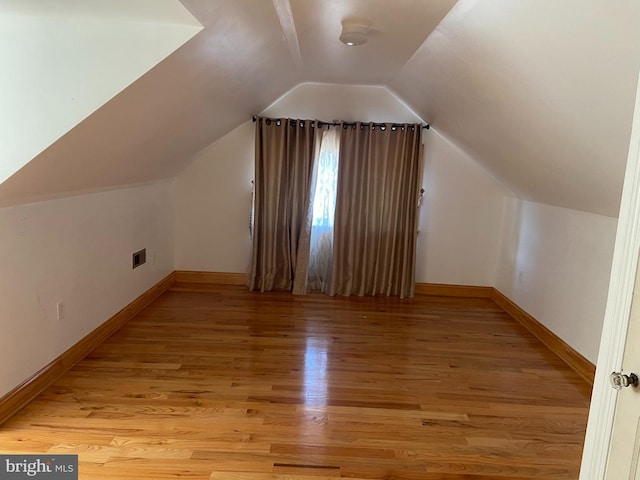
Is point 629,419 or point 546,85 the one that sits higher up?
point 546,85

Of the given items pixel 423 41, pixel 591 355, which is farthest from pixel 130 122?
pixel 591 355

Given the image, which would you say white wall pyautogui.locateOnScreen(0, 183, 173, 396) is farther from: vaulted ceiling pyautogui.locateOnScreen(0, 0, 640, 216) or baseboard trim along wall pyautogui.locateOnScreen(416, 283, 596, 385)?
baseboard trim along wall pyautogui.locateOnScreen(416, 283, 596, 385)

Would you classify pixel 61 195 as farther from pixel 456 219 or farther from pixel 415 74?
pixel 456 219

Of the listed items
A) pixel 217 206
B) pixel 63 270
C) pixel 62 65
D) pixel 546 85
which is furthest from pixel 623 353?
pixel 217 206

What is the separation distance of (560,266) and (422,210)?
1.53m

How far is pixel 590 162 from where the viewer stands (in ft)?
7.22

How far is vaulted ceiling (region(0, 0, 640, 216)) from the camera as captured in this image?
158cm

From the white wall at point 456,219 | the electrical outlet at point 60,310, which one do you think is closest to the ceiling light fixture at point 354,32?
the white wall at point 456,219

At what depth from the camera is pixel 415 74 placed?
123 inches

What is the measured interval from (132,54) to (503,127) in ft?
7.09

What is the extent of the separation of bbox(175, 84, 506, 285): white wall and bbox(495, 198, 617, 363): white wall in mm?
305

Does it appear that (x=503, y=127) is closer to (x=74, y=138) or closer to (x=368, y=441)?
(x=368, y=441)

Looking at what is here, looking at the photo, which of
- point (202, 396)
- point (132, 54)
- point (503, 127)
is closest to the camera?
point (132, 54)

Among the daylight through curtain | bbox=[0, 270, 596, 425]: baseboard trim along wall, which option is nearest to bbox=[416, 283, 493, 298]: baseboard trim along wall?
bbox=[0, 270, 596, 425]: baseboard trim along wall
